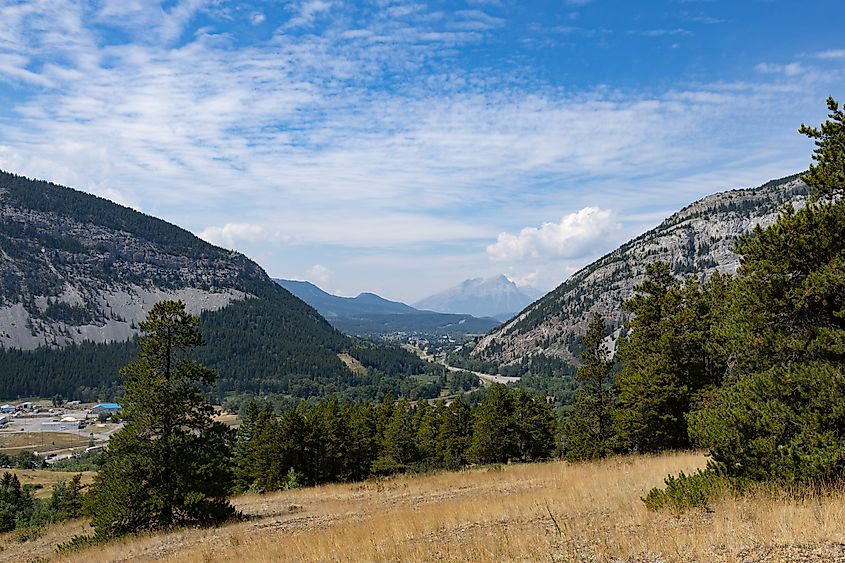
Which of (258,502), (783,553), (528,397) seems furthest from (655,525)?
(528,397)

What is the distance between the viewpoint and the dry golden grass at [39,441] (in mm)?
148750

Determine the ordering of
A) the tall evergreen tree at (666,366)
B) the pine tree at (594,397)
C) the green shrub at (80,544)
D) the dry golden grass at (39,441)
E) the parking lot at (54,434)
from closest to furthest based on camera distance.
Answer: the green shrub at (80,544), the tall evergreen tree at (666,366), the pine tree at (594,397), the dry golden grass at (39,441), the parking lot at (54,434)

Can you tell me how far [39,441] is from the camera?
6230 inches

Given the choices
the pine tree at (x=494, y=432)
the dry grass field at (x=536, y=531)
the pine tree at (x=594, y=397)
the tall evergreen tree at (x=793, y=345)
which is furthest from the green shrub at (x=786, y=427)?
the pine tree at (x=494, y=432)

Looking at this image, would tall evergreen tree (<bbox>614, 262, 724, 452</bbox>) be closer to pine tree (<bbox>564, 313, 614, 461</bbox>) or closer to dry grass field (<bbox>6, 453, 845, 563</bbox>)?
pine tree (<bbox>564, 313, 614, 461</bbox>)

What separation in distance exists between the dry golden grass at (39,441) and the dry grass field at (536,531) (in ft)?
516

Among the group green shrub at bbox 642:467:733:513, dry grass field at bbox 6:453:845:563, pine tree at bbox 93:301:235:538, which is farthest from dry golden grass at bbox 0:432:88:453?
green shrub at bbox 642:467:733:513

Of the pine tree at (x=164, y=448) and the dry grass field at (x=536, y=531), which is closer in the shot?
the dry grass field at (x=536, y=531)

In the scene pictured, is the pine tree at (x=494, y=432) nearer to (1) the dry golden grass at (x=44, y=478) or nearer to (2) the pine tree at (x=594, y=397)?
(2) the pine tree at (x=594, y=397)

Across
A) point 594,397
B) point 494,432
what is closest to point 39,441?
point 494,432

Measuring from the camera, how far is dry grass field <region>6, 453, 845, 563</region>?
8.10 metres

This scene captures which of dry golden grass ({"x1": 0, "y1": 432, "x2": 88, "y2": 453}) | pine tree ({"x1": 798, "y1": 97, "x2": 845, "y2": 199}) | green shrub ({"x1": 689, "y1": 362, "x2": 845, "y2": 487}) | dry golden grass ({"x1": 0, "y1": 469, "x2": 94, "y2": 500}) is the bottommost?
dry golden grass ({"x1": 0, "y1": 432, "x2": 88, "y2": 453})

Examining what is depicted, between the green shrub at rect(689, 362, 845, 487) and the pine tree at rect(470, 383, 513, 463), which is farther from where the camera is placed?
the pine tree at rect(470, 383, 513, 463)

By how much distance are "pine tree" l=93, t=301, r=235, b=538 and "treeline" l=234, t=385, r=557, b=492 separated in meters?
32.5
